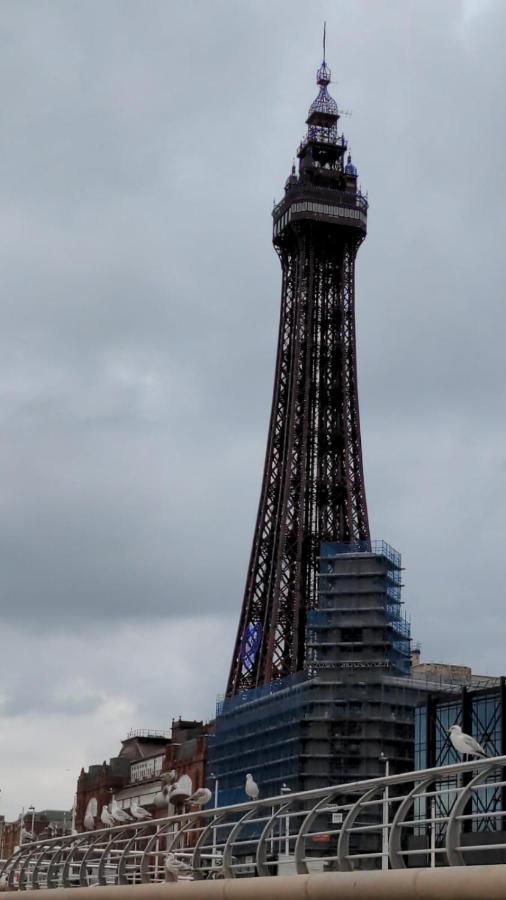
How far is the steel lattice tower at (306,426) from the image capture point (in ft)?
354

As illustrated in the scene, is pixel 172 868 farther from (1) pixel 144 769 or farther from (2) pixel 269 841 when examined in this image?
(1) pixel 144 769

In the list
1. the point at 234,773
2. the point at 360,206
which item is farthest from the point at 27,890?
the point at 360,206

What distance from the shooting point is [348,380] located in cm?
11488

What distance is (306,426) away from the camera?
112 meters

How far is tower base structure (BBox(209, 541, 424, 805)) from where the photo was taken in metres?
83.2

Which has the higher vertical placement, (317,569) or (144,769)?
(317,569)

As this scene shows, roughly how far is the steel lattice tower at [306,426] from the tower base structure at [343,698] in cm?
1166

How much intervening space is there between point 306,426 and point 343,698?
31.6m

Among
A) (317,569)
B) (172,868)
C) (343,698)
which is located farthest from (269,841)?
(317,569)

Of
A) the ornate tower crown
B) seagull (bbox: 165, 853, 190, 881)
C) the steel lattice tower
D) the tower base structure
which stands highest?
the ornate tower crown

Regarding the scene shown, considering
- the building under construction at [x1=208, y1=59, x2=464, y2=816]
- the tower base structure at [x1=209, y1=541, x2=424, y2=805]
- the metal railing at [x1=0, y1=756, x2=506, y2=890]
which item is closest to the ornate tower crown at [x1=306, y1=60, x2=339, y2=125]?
the building under construction at [x1=208, y1=59, x2=464, y2=816]

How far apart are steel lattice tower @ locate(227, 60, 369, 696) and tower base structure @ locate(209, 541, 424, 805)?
1166cm

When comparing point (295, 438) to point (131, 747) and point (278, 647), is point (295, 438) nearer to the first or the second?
point (278, 647)

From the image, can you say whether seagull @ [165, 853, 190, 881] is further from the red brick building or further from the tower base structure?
the red brick building
